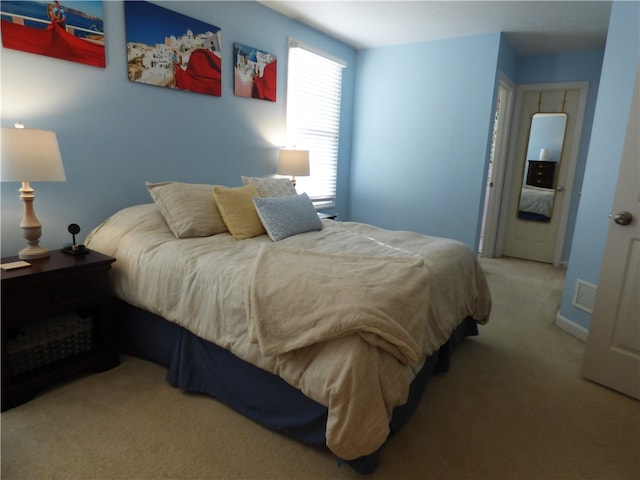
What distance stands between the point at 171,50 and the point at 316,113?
69.7 inches

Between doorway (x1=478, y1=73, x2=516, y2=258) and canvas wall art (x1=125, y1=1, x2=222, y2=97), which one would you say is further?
doorway (x1=478, y1=73, x2=516, y2=258)

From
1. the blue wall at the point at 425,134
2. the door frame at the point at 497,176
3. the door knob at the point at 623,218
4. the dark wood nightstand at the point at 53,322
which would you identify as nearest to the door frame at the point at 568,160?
the door frame at the point at 497,176

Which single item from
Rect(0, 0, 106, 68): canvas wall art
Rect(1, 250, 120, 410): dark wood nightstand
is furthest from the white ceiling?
Rect(1, 250, 120, 410): dark wood nightstand

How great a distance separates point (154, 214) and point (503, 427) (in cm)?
229

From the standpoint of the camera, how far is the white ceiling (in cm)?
317

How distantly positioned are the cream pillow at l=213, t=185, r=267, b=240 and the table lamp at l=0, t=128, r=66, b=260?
0.90 meters

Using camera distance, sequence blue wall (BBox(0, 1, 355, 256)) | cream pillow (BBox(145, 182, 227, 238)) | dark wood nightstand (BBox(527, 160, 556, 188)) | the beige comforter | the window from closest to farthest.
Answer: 1. the beige comforter
2. blue wall (BBox(0, 1, 355, 256))
3. cream pillow (BBox(145, 182, 227, 238))
4. the window
5. dark wood nightstand (BBox(527, 160, 556, 188))

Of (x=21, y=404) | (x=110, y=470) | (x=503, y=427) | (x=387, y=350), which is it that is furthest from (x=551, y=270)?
(x=21, y=404)

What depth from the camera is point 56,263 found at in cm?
193

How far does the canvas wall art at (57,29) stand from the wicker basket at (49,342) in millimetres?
1494

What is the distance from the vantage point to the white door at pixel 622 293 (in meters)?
1.95

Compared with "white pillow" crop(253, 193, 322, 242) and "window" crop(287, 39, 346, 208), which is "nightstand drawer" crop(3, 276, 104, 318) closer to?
"white pillow" crop(253, 193, 322, 242)

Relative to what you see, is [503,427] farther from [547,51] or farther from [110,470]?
[547,51]

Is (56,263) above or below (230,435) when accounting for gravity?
above
